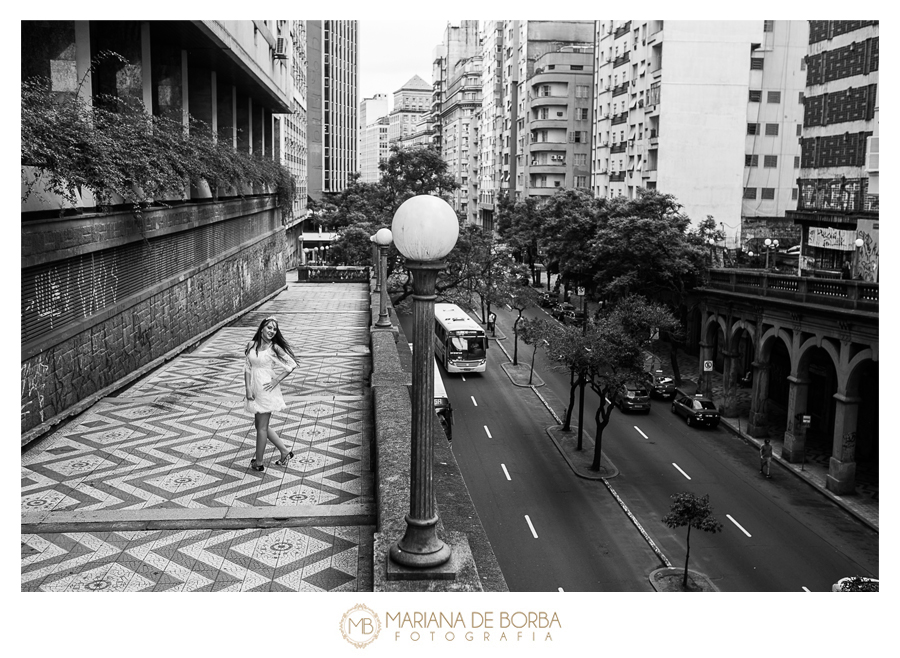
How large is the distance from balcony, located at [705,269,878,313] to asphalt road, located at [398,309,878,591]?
6246mm

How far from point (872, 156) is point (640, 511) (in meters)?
18.3

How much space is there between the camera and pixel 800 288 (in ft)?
107

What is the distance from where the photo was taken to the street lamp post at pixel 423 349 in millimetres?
5727

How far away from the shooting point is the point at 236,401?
42.9ft

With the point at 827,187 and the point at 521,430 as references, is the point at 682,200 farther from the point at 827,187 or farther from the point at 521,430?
the point at 521,430

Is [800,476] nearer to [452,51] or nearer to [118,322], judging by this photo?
[118,322]

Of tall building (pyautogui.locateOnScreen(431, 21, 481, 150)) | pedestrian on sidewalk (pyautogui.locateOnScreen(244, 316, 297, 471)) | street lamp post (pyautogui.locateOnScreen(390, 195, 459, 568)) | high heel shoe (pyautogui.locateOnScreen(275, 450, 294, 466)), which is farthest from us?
tall building (pyautogui.locateOnScreen(431, 21, 481, 150))

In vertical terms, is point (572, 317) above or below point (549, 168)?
below

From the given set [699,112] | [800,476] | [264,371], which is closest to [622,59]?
[699,112]

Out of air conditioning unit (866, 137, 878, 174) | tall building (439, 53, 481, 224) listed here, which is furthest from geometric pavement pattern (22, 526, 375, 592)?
tall building (439, 53, 481, 224)

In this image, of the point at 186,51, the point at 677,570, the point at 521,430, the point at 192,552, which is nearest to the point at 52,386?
the point at 192,552

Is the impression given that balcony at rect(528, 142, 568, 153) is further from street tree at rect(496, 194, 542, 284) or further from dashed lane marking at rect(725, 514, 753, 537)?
dashed lane marking at rect(725, 514, 753, 537)

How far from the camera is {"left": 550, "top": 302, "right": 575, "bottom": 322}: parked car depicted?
6007cm

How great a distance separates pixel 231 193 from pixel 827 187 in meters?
28.9
